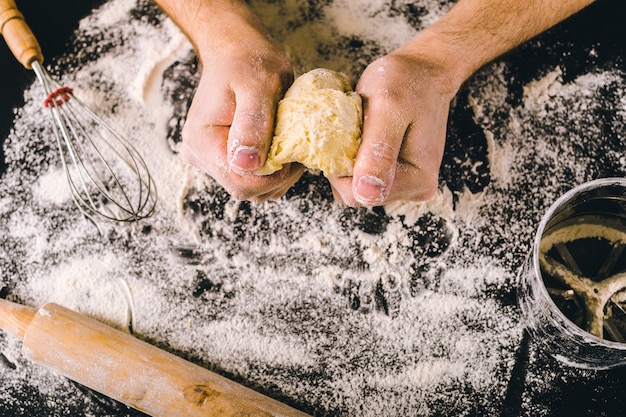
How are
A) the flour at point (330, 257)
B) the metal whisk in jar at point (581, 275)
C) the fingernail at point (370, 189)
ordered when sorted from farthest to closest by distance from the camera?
the flour at point (330, 257)
the metal whisk in jar at point (581, 275)
the fingernail at point (370, 189)

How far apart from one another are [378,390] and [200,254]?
19.9 inches

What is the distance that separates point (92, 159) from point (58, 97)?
6.6 inches

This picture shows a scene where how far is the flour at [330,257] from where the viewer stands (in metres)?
1.13

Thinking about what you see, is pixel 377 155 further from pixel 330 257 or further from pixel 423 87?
pixel 330 257

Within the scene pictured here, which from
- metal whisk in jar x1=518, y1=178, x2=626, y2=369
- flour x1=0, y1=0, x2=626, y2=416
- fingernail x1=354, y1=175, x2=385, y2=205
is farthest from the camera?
flour x1=0, y1=0, x2=626, y2=416

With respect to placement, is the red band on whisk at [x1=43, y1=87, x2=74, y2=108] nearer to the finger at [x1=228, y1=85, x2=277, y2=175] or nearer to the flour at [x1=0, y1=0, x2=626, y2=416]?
the flour at [x1=0, y1=0, x2=626, y2=416]

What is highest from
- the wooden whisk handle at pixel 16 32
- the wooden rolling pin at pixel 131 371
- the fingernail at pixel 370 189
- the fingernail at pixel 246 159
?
the wooden whisk handle at pixel 16 32

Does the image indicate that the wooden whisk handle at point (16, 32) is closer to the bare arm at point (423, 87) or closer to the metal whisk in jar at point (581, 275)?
the bare arm at point (423, 87)

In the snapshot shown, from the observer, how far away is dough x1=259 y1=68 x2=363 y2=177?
874 millimetres

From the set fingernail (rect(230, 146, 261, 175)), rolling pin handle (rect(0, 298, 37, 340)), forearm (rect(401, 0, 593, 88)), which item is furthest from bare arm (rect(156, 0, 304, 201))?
rolling pin handle (rect(0, 298, 37, 340))

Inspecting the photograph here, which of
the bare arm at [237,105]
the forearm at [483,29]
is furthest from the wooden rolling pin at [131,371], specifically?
the forearm at [483,29]

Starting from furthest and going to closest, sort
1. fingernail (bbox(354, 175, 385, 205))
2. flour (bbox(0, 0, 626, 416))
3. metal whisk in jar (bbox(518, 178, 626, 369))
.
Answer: flour (bbox(0, 0, 626, 416))
metal whisk in jar (bbox(518, 178, 626, 369))
fingernail (bbox(354, 175, 385, 205))

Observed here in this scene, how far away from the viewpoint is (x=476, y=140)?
1.19 meters

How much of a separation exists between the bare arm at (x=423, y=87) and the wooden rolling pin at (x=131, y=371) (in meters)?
0.46
